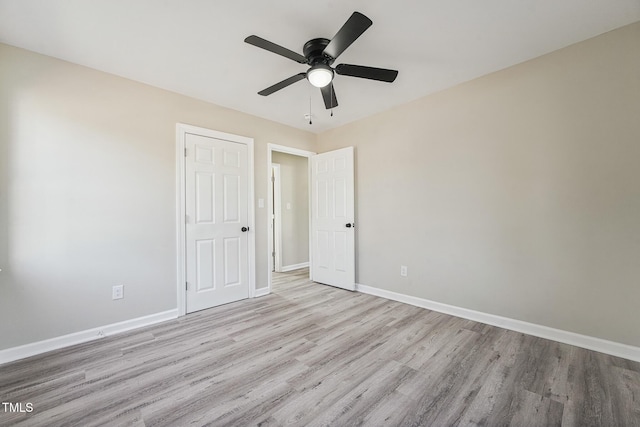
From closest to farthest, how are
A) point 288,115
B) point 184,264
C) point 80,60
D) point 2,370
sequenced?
1. point 2,370
2. point 80,60
3. point 184,264
4. point 288,115

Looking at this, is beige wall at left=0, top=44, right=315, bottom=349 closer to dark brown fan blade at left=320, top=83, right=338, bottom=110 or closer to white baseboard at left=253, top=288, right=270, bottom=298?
white baseboard at left=253, top=288, right=270, bottom=298

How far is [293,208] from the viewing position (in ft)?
17.5

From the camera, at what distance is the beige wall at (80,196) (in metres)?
2.05

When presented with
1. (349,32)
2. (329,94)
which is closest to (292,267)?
(329,94)

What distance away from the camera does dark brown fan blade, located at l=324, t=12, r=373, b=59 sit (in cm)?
146

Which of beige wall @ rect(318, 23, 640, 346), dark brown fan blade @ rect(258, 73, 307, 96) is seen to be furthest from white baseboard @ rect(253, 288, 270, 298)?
dark brown fan blade @ rect(258, 73, 307, 96)

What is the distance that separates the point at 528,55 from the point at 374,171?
75.7 inches

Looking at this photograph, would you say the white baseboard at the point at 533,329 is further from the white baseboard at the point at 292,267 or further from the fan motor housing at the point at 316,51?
the fan motor housing at the point at 316,51

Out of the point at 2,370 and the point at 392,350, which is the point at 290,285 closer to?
the point at 392,350

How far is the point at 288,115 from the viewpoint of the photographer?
357 cm

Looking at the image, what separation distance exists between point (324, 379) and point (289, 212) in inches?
149

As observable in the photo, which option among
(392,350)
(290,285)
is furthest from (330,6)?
(290,285)

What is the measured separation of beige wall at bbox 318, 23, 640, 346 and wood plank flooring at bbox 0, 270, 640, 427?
0.46 meters

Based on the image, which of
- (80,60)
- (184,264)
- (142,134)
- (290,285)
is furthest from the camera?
(290,285)
